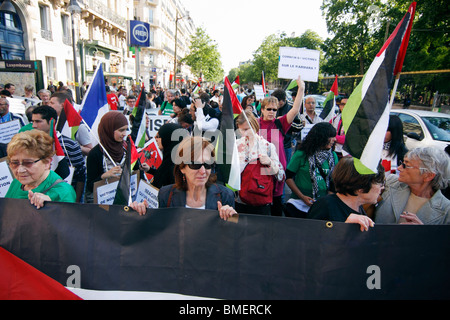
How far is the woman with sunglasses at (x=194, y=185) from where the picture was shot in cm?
243

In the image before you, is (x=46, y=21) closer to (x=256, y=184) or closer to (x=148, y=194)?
(x=148, y=194)

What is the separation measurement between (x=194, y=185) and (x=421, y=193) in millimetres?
1812

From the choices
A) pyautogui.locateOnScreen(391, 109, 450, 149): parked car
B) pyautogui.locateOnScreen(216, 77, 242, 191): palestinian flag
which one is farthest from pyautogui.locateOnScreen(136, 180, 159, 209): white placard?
pyautogui.locateOnScreen(391, 109, 450, 149): parked car

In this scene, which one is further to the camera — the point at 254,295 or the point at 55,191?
the point at 55,191

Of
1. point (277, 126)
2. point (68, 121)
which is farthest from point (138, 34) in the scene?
point (277, 126)

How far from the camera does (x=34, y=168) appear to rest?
2.29 metres

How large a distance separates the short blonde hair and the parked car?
280 inches

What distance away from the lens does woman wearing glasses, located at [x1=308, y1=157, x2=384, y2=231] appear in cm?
222

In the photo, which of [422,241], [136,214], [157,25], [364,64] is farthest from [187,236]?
[157,25]

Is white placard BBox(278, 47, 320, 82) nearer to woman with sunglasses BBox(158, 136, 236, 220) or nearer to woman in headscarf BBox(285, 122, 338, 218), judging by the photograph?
woman in headscarf BBox(285, 122, 338, 218)

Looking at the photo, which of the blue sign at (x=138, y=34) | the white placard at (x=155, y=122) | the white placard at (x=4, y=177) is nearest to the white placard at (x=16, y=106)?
the white placard at (x=155, y=122)

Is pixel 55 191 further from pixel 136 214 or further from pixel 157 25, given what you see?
pixel 157 25

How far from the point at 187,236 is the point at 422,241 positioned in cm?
155
